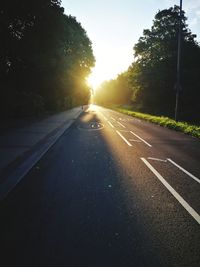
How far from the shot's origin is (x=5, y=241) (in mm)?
4086

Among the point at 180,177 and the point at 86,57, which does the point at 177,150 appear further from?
the point at 86,57

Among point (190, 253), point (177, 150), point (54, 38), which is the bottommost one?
point (177, 150)

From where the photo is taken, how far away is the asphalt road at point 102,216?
3.76m

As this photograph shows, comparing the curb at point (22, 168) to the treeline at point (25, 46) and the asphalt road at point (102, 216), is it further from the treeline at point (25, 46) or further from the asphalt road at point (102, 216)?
the treeline at point (25, 46)

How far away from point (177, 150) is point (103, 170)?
5.36 m

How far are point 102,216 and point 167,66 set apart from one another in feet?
155

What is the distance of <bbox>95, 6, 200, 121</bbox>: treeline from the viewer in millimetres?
48906

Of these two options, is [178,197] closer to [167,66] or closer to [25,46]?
[25,46]

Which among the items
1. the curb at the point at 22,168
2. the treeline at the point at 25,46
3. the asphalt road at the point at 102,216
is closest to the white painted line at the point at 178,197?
the asphalt road at the point at 102,216

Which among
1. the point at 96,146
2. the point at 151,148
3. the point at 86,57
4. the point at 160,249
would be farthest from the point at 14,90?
the point at 86,57

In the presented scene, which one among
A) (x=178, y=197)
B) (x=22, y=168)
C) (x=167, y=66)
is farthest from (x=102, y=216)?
(x=167, y=66)

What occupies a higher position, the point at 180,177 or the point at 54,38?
the point at 54,38

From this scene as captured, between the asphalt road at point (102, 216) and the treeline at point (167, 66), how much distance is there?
136ft

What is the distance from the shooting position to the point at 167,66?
4919 centimetres
